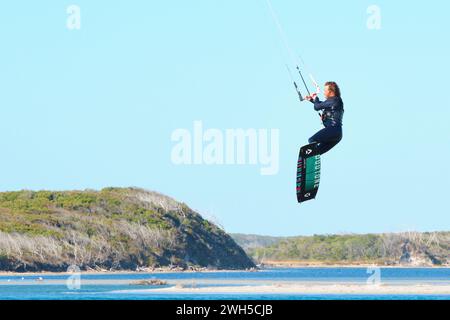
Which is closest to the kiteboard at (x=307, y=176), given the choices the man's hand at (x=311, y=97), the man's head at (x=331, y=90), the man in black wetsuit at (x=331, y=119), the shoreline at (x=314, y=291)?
the man in black wetsuit at (x=331, y=119)

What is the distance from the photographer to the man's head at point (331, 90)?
24562 mm

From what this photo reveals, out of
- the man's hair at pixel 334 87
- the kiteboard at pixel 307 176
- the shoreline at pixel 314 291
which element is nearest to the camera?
the kiteboard at pixel 307 176

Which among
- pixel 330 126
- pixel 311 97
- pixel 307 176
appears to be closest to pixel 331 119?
pixel 330 126

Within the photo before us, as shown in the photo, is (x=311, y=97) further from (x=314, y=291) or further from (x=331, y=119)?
(x=314, y=291)

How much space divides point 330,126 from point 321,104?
1.67 feet

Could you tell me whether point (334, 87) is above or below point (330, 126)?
above

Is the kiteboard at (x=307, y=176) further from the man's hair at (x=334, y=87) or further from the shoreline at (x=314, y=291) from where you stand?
the shoreline at (x=314, y=291)

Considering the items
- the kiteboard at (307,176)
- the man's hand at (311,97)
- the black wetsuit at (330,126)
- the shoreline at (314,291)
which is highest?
the man's hand at (311,97)

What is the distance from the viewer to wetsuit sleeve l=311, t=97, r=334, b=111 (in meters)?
24.7

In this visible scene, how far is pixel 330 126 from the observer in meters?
24.8

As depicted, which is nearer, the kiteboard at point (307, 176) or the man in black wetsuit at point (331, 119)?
the kiteboard at point (307, 176)

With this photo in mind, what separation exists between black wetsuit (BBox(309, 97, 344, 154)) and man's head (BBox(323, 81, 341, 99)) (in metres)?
0.09
